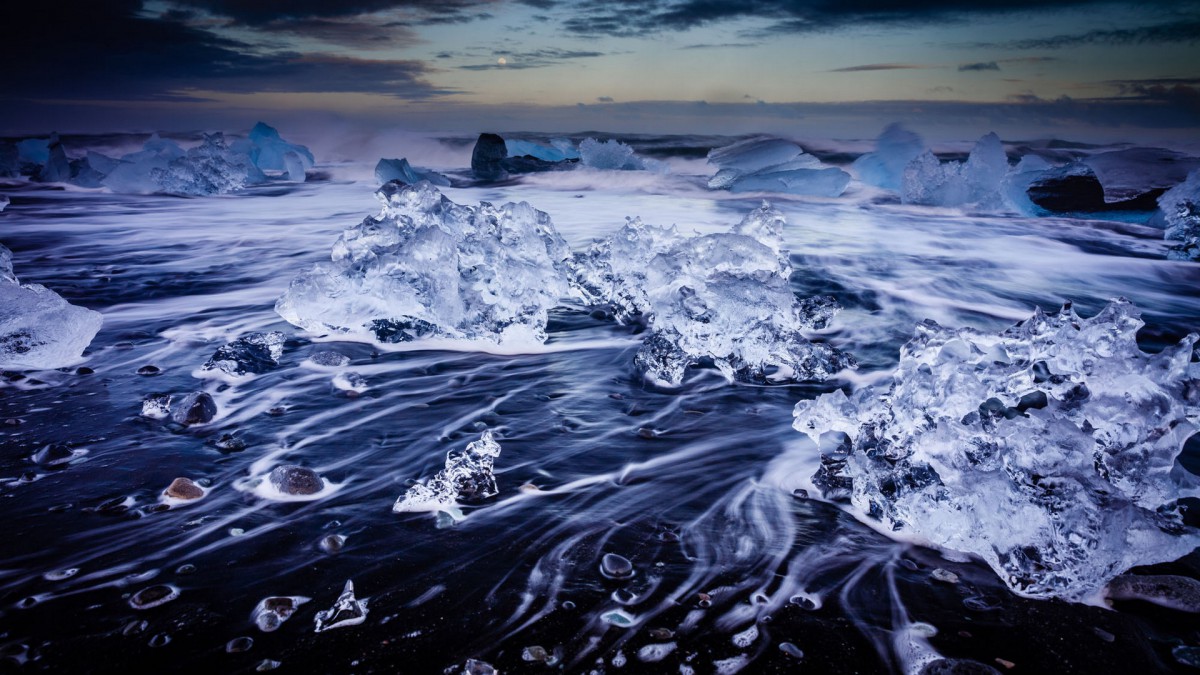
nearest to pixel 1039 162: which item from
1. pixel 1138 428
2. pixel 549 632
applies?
pixel 1138 428

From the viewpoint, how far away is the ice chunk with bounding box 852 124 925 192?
32.0 feet

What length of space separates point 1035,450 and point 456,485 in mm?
1853

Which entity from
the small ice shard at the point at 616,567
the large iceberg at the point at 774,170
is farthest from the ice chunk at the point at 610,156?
the small ice shard at the point at 616,567

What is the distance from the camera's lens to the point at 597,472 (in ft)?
8.04

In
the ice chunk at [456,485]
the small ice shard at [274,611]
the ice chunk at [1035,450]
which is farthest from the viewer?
the ice chunk at [456,485]

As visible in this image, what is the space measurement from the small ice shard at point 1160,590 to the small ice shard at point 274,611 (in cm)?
212

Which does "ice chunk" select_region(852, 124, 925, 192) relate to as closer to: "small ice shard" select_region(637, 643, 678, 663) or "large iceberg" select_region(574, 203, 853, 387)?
"large iceberg" select_region(574, 203, 853, 387)

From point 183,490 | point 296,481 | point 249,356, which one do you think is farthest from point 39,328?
point 296,481

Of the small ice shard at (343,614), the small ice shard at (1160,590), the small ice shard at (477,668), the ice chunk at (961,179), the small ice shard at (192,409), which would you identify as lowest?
the small ice shard at (1160,590)

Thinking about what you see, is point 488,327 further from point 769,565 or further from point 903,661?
point 903,661

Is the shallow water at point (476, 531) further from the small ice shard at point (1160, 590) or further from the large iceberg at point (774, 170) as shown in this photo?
the large iceberg at point (774, 170)

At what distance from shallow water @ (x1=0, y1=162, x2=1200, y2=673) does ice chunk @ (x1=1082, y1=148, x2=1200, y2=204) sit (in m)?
5.32

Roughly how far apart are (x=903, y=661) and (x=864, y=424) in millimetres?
975

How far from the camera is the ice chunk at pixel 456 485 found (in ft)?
7.11
